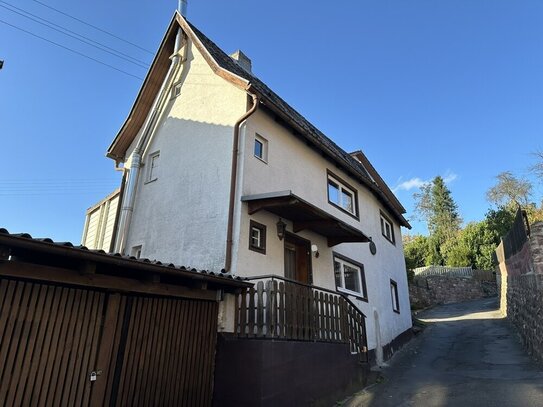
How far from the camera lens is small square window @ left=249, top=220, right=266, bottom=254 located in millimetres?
8930

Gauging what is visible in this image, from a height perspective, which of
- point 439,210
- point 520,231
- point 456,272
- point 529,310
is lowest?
point 529,310

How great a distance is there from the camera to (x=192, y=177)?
1029 centimetres

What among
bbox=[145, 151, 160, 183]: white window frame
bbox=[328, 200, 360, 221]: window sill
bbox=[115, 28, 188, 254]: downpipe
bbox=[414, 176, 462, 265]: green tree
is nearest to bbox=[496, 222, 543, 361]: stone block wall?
bbox=[328, 200, 360, 221]: window sill

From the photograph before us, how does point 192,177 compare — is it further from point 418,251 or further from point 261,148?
point 418,251

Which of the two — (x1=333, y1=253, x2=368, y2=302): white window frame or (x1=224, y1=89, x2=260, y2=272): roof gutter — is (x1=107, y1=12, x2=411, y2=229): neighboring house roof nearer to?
(x1=224, y1=89, x2=260, y2=272): roof gutter

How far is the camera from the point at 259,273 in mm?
8883

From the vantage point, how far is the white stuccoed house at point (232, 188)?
902 centimetres

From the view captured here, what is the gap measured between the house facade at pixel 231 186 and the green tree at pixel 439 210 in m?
41.8

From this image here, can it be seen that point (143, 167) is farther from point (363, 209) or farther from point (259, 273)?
point (363, 209)

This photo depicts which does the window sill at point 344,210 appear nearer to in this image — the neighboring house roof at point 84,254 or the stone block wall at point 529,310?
the stone block wall at point 529,310

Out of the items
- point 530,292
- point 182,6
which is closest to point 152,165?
point 182,6

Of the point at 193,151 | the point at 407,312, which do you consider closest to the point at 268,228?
the point at 193,151

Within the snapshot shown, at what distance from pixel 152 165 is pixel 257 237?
4901mm

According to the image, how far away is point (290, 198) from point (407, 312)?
12684 mm
